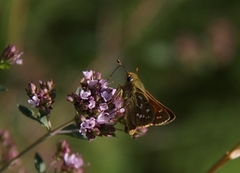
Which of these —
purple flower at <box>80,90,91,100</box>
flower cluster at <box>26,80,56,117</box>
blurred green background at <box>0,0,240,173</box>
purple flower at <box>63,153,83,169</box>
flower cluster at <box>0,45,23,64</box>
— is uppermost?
blurred green background at <box>0,0,240,173</box>

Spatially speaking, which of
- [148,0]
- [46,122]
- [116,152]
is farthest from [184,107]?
[46,122]

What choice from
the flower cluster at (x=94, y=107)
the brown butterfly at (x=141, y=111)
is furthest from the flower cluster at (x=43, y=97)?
the brown butterfly at (x=141, y=111)

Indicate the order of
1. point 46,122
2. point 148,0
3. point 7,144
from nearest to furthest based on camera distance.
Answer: point 46,122 → point 7,144 → point 148,0

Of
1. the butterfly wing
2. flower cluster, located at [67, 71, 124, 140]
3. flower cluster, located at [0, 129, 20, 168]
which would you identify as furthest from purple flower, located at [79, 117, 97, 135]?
flower cluster, located at [0, 129, 20, 168]

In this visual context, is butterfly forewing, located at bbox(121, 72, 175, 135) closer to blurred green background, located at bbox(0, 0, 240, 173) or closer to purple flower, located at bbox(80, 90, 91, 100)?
purple flower, located at bbox(80, 90, 91, 100)

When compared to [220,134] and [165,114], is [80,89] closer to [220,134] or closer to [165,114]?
[165,114]

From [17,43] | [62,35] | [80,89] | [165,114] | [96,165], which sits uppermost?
[62,35]

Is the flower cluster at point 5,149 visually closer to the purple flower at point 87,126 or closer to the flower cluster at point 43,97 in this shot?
the flower cluster at point 43,97
